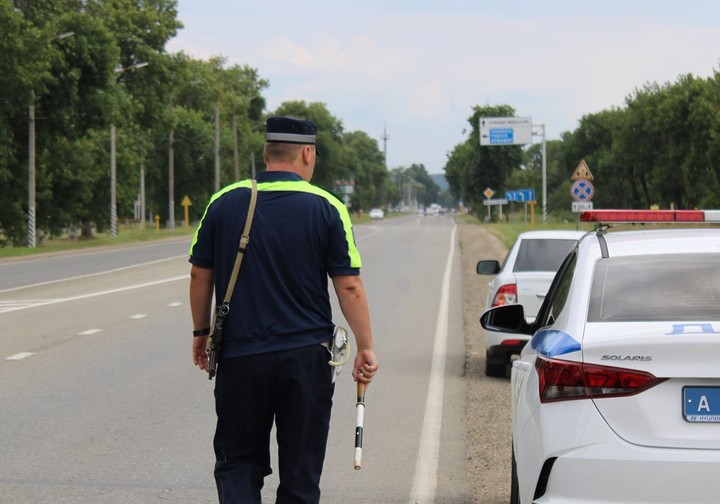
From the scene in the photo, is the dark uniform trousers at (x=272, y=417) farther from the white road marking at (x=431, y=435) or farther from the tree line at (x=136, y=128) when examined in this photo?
the tree line at (x=136, y=128)

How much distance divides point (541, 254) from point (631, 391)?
8.61 metres

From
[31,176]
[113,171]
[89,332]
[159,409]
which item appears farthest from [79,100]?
[159,409]

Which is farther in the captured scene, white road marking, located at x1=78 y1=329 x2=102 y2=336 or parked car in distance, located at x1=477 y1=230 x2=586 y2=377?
white road marking, located at x1=78 y1=329 x2=102 y2=336

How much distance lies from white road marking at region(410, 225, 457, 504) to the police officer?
7.87 ft

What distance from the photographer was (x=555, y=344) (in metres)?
4.48

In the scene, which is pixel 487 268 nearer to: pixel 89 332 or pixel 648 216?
pixel 89 332

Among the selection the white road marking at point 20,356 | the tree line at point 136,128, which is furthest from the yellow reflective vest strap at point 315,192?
the tree line at point 136,128

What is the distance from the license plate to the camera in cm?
404

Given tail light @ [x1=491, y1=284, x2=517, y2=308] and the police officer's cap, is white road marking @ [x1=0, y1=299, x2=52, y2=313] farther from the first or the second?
the police officer's cap

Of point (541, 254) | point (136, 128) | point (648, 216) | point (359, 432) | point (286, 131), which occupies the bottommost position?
point (359, 432)

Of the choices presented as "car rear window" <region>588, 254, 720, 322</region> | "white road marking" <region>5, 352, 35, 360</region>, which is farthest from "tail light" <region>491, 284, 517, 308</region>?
"car rear window" <region>588, 254, 720, 322</region>

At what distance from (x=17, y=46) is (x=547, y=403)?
3981cm

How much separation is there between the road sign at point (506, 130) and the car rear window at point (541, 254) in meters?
69.5

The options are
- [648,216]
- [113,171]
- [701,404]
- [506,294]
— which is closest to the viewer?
[701,404]
